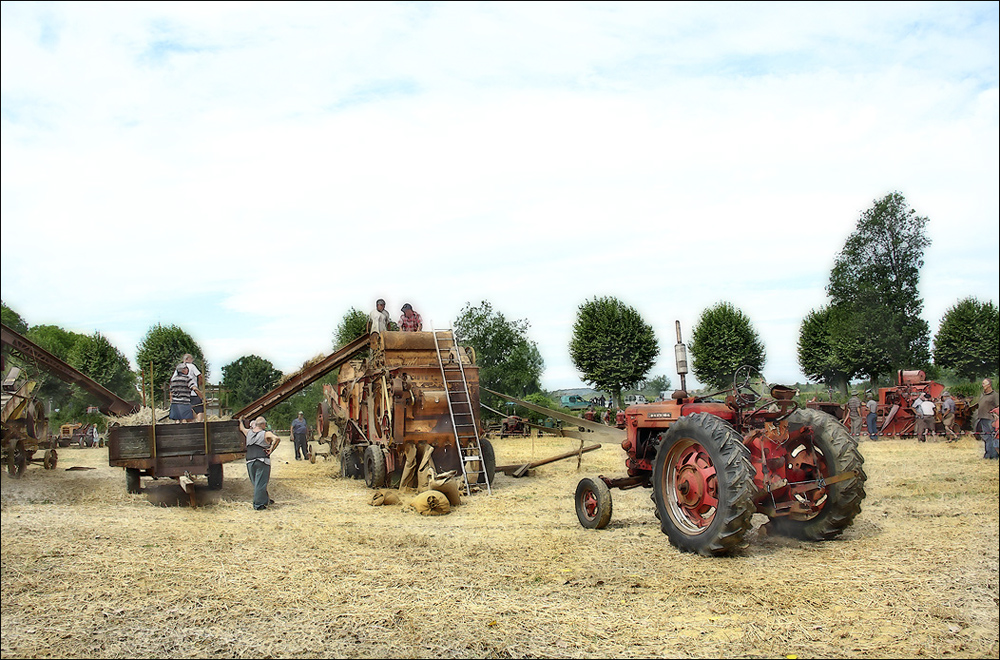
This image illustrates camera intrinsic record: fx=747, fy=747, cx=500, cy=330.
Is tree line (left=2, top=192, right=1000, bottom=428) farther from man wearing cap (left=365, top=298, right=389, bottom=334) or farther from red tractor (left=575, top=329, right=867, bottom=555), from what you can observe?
red tractor (left=575, top=329, right=867, bottom=555)

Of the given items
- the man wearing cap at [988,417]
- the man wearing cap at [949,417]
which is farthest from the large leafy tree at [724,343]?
the man wearing cap at [988,417]

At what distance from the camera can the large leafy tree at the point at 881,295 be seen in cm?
3853

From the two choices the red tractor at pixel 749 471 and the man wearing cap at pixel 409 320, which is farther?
the man wearing cap at pixel 409 320

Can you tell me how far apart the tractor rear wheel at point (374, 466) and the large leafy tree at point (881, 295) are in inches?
1301

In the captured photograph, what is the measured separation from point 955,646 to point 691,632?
5.14 ft

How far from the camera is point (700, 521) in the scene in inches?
289

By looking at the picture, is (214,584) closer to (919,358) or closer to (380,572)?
(380,572)

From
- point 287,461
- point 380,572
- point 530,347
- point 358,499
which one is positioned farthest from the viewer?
point 530,347

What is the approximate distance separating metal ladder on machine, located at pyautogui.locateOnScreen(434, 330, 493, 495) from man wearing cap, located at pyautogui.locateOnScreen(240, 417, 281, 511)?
308 cm

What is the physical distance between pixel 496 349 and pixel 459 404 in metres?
16.3

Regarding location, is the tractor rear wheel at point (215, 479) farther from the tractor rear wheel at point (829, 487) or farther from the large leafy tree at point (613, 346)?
the large leafy tree at point (613, 346)

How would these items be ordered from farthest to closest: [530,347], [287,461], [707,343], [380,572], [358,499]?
[707,343] < [530,347] < [287,461] < [358,499] < [380,572]

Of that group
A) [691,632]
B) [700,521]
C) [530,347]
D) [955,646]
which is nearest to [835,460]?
[700,521]

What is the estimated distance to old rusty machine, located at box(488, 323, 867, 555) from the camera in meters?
6.80
